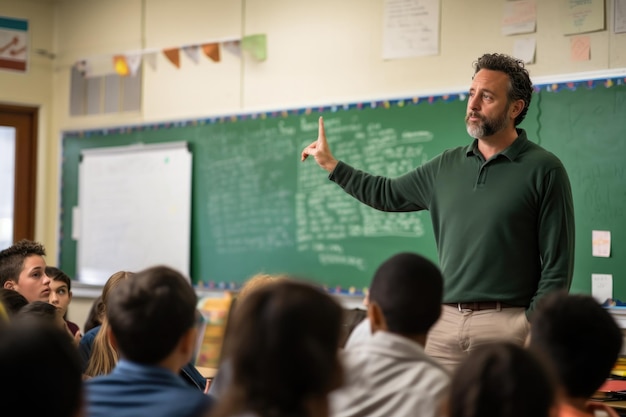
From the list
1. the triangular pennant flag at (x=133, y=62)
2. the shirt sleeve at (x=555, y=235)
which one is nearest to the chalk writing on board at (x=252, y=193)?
the triangular pennant flag at (x=133, y=62)

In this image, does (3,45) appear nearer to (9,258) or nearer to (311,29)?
(311,29)

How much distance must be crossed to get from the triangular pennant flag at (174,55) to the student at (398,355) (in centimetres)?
443

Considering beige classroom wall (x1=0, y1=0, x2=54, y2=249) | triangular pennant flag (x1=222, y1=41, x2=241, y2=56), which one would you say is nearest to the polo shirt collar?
triangular pennant flag (x1=222, y1=41, x2=241, y2=56)

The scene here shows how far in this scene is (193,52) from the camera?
602 cm

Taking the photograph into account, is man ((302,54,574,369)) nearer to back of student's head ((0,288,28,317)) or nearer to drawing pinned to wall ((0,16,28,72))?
back of student's head ((0,288,28,317))

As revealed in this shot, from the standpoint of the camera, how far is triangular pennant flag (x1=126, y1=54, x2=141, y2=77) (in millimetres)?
6312

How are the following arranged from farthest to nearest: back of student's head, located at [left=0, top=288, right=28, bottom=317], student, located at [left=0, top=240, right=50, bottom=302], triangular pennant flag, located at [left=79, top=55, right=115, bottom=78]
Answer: triangular pennant flag, located at [left=79, top=55, right=115, bottom=78]
student, located at [left=0, top=240, right=50, bottom=302]
back of student's head, located at [left=0, top=288, right=28, bottom=317]

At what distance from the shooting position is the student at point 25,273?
398 cm

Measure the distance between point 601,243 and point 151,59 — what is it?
344 cm

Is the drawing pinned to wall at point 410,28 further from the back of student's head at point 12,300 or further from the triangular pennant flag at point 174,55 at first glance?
the back of student's head at point 12,300

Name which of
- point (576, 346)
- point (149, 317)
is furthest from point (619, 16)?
point (149, 317)

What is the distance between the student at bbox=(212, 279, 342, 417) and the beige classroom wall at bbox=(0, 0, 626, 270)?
336 centimetres

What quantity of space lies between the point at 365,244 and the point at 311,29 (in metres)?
1.39

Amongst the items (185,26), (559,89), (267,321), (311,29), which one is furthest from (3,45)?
(267,321)
